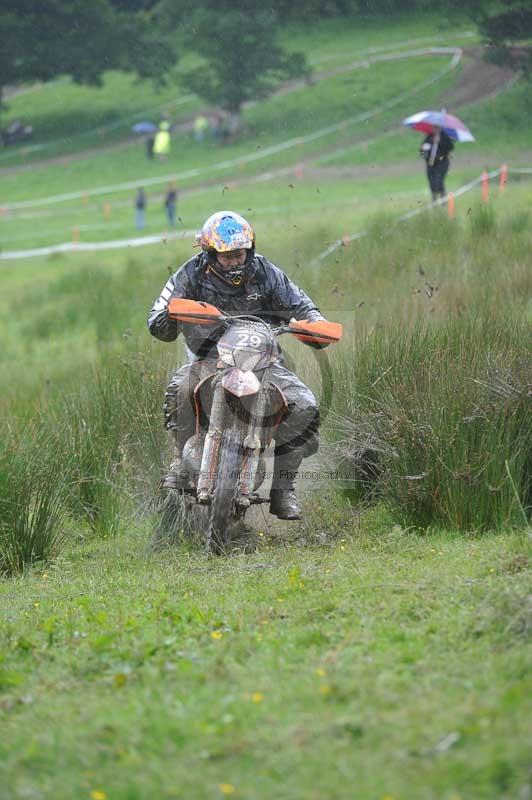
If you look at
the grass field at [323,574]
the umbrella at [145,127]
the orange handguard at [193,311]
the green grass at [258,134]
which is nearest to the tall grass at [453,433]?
the grass field at [323,574]

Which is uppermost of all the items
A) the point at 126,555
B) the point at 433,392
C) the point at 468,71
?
the point at 468,71

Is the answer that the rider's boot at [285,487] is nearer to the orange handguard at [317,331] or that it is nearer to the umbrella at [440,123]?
the orange handguard at [317,331]

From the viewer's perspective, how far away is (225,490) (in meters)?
7.95

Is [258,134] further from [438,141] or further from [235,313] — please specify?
[235,313]

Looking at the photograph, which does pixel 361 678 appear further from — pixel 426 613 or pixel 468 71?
pixel 468 71

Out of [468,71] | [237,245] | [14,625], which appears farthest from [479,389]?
[468,71]

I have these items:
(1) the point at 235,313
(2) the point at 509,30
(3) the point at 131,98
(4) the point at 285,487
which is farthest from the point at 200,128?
(4) the point at 285,487

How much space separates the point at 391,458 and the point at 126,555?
179 centimetres

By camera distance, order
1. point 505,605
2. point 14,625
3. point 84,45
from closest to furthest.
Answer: point 505,605 < point 14,625 < point 84,45

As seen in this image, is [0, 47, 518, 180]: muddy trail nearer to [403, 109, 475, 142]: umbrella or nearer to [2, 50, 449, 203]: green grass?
[2, 50, 449, 203]: green grass

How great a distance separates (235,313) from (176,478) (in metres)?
1.11

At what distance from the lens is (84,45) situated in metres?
56.4

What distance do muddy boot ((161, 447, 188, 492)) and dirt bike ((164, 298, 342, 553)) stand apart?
0.15 metres

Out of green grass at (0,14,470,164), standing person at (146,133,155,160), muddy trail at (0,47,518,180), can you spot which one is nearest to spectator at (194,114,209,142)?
standing person at (146,133,155,160)
